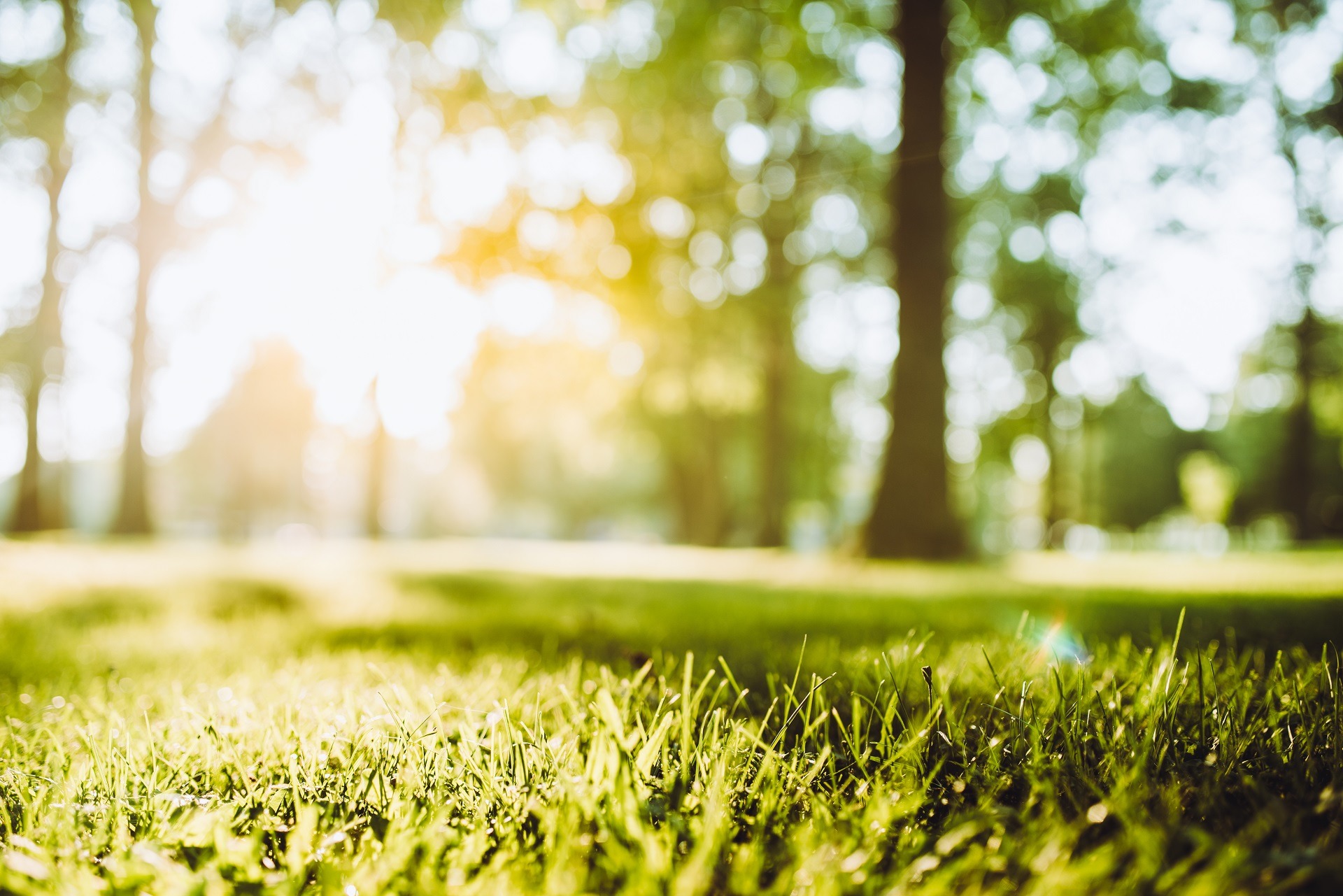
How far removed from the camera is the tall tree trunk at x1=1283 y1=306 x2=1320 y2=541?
60.3ft

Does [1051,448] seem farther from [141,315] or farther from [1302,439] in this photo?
[141,315]

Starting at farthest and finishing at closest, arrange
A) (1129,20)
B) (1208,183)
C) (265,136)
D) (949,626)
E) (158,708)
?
(265,136)
(1208,183)
(1129,20)
(949,626)
(158,708)

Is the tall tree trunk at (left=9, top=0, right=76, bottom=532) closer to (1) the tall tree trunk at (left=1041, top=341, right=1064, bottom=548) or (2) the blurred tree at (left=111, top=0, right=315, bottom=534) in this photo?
(2) the blurred tree at (left=111, top=0, right=315, bottom=534)

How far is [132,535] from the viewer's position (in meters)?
15.0

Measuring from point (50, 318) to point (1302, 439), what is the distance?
2914cm

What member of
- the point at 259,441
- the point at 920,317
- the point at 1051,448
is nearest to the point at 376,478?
the point at 920,317

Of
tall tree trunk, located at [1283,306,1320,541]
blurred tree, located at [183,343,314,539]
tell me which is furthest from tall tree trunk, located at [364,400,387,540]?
tall tree trunk, located at [1283,306,1320,541]

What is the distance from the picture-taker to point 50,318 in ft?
49.0

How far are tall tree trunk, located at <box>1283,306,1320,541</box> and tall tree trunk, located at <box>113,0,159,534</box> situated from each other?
25291 mm

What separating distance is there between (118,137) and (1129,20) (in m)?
16.7

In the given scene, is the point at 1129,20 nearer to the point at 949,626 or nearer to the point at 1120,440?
the point at 949,626

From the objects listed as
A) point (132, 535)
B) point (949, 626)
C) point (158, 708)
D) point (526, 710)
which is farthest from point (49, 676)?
point (132, 535)

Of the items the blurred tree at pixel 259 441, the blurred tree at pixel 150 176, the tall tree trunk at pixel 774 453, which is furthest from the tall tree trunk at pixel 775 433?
the blurred tree at pixel 259 441

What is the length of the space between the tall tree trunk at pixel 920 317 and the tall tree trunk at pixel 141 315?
12.4 metres
